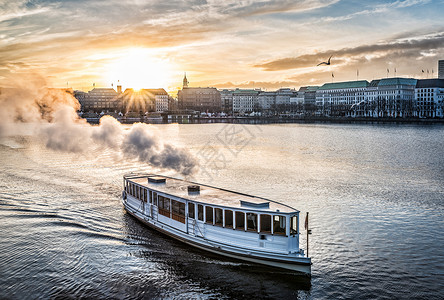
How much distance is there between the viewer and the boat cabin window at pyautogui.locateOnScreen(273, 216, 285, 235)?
707 inches

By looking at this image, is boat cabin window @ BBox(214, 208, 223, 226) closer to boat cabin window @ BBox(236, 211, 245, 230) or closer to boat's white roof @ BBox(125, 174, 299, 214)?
boat's white roof @ BBox(125, 174, 299, 214)

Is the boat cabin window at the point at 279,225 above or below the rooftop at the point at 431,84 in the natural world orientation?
below

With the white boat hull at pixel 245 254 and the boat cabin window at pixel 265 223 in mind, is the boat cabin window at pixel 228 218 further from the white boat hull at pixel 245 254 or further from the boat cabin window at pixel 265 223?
the boat cabin window at pixel 265 223

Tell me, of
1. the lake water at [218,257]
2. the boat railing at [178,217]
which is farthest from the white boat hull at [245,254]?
the boat railing at [178,217]

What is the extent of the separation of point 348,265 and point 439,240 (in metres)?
6.84

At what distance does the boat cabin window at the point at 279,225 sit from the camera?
17953 millimetres

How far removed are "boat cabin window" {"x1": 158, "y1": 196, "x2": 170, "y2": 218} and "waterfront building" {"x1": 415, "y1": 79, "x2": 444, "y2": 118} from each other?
584ft

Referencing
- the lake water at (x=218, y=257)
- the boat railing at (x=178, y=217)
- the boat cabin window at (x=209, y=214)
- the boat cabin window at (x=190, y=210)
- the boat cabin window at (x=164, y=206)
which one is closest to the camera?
the lake water at (x=218, y=257)

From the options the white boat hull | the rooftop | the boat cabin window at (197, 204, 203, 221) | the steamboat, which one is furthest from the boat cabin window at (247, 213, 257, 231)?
the rooftop

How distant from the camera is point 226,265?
19.2 m

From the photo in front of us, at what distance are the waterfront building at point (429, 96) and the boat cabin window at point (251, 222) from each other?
179751 millimetres

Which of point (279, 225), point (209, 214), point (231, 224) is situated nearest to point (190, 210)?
point (209, 214)

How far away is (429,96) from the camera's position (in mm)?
194000

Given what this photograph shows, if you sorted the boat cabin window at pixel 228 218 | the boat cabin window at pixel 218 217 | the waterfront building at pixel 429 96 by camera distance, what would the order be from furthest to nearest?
the waterfront building at pixel 429 96 → the boat cabin window at pixel 218 217 → the boat cabin window at pixel 228 218
